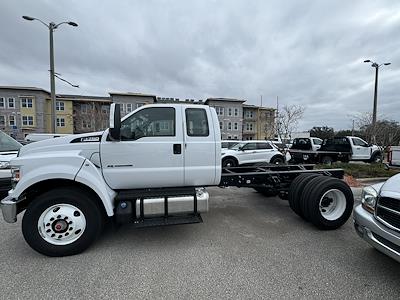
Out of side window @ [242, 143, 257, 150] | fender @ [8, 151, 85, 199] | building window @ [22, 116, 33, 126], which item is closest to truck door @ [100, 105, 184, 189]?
fender @ [8, 151, 85, 199]

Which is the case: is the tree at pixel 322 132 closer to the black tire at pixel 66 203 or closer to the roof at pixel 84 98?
the roof at pixel 84 98

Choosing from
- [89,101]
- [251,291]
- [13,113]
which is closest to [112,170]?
[251,291]

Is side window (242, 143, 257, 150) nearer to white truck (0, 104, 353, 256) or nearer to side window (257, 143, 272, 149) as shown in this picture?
side window (257, 143, 272, 149)

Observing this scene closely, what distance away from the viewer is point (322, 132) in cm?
5350

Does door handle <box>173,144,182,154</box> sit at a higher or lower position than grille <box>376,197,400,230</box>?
higher

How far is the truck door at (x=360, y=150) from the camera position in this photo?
13523 millimetres

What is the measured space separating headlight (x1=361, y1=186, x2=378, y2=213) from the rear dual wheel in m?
0.93

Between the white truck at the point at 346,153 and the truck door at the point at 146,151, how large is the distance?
11.8m

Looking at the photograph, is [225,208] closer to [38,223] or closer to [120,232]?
[120,232]

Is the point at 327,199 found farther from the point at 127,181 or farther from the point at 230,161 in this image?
the point at 230,161

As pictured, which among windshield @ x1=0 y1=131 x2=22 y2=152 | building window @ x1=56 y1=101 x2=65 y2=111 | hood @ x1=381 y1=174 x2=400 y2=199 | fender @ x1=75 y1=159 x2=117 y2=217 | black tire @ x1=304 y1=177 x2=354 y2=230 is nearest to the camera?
hood @ x1=381 y1=174 x2=400 y2=199

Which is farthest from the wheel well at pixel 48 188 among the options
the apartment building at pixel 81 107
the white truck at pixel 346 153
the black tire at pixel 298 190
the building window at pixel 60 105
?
the building window at pixel 60 105

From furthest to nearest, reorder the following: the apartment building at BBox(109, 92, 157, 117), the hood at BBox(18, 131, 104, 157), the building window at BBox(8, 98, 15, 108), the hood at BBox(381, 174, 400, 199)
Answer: the apartment building at BBox(109, 92, 157, 117) < the building window at BBox(8, 98, 15, 108) < the hood at BBox(18, 131, 104, 157) < the hood at BBox(381, 174, 400, 199)

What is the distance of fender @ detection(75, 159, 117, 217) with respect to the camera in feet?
10.7
